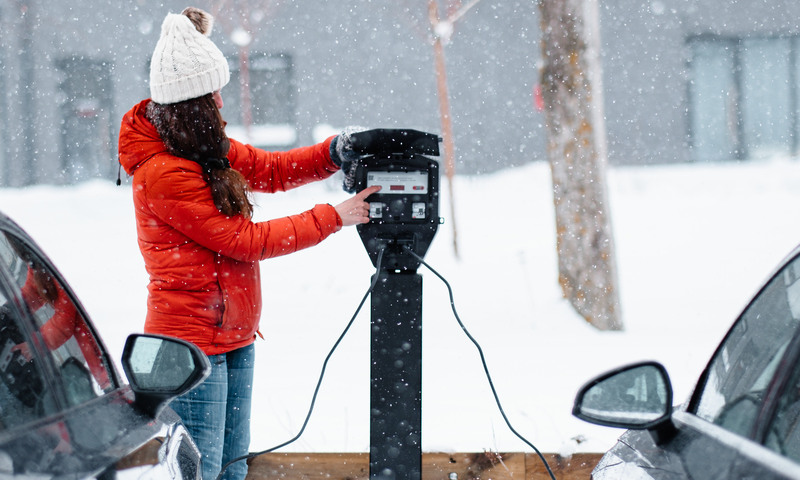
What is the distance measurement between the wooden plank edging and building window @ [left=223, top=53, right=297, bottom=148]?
26.0 feet

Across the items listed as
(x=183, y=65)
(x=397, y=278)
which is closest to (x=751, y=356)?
(x=397, y=278)

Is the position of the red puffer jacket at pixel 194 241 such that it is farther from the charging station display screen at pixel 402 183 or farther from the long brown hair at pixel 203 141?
the charging station display screen at pixel 402 183

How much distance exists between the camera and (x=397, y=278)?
2119 mm

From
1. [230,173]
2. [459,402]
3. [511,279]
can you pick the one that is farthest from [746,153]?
[230,173]

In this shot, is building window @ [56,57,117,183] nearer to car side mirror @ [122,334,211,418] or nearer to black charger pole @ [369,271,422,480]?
black charger pole @ [369,271,422,480]

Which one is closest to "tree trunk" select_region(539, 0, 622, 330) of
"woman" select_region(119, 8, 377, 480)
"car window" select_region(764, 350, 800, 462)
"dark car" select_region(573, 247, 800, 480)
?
"woman" select_region(119, 8, 377, 480)

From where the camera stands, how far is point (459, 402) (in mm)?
4016

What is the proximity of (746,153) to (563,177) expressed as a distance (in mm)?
6813

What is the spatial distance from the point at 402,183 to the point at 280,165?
1.89ft

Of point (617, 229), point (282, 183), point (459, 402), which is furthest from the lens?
point (617, 229)

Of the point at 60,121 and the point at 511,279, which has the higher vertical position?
the point at 60,121

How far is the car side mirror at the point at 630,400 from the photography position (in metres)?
1.39

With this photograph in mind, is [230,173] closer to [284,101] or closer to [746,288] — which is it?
[746,288]

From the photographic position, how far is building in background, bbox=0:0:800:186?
10.2 metres
